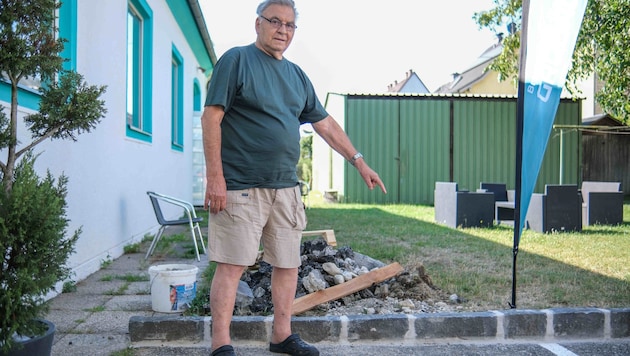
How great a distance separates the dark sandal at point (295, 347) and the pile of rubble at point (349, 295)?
2.22 ft

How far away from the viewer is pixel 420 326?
11.6ft

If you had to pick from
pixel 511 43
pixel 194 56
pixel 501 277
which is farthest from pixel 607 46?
pixel 194 56

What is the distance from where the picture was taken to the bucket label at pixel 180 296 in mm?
3828

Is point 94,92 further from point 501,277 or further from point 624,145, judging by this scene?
Answer: point 624,145

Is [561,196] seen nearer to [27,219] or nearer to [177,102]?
[177,102]

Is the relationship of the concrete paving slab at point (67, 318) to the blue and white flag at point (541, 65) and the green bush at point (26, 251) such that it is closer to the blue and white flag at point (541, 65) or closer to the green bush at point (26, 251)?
the green bush at point (26, 251)

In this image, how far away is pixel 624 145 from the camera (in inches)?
824

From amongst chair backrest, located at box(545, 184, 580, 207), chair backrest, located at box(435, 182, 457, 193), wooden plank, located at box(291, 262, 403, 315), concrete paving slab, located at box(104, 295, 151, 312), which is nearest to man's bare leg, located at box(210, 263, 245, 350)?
wooden plank, located at box(291, 262, 403, 315)

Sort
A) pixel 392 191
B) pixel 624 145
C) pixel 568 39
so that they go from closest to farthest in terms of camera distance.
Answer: pixel 568 39
pixel 392 191
pixel 624 145

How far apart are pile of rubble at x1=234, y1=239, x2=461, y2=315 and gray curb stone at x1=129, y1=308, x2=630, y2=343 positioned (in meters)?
0.40

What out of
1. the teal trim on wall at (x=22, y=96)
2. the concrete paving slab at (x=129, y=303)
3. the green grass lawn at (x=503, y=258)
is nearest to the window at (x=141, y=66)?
the green grass lawn at (x=503, y=258)

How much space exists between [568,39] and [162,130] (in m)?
6.83

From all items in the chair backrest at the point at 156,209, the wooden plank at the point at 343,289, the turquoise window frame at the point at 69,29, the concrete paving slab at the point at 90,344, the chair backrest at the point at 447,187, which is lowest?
the concrete paving slab at the point at 90,344

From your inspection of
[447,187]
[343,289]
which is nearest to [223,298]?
[343,289]
